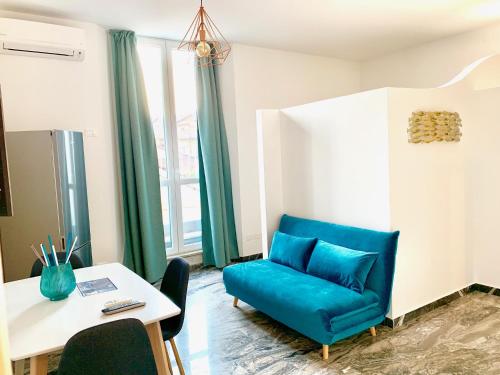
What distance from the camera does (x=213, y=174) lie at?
475 cm

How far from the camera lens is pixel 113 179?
4207 mm

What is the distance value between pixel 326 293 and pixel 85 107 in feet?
9.72

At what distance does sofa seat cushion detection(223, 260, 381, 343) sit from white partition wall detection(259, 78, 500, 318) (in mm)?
540

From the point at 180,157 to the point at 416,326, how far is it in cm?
318

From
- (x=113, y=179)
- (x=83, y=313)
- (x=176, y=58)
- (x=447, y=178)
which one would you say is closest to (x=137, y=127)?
(x=113, y=179)

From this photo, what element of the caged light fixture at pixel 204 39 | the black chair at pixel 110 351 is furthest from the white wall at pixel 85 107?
the black chair at pixel 110 351

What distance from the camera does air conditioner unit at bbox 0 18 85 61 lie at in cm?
337

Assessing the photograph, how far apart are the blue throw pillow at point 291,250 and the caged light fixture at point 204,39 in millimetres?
1696

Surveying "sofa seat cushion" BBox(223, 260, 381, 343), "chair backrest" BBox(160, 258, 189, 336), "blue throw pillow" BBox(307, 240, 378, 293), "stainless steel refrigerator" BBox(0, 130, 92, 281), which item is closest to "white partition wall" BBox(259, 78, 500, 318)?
"blue throw pillow" BBox(307, 240, 378, 293)

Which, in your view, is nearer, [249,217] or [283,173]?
[283,173]

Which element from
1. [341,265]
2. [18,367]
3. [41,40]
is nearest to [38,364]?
[18,367]

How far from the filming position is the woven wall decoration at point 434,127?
3080 mm

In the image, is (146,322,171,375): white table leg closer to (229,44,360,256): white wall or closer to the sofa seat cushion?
the sofa seat cushion

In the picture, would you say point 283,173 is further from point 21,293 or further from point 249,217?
point 21,293
